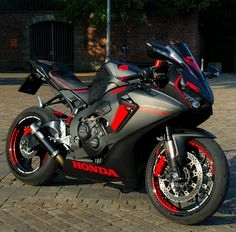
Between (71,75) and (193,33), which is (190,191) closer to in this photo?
(71,75)

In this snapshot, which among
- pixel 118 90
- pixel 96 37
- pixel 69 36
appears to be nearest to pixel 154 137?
pixel 118 90

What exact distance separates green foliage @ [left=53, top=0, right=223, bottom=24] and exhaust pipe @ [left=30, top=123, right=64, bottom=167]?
64.9 feet

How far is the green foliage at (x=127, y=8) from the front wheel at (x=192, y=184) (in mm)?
20545

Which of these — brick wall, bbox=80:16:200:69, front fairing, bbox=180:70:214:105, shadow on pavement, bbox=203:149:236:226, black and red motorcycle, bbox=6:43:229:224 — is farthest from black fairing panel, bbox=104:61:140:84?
brick wall, bbox=80:16:200:69


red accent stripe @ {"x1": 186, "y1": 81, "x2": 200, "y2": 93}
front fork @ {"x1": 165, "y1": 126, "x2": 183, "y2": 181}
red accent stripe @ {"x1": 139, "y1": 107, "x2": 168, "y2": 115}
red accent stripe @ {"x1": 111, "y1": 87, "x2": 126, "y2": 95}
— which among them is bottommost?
front fork @ {"x1": 165, "y1": 126, "x2": 183, "y2": 181}

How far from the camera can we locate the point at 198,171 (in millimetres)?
4047

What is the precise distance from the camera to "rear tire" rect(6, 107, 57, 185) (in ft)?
16.6

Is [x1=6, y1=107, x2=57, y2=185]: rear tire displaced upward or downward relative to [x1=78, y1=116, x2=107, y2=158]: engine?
downward

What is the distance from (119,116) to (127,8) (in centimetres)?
2094

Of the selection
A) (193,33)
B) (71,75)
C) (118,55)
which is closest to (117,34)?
(118,55)

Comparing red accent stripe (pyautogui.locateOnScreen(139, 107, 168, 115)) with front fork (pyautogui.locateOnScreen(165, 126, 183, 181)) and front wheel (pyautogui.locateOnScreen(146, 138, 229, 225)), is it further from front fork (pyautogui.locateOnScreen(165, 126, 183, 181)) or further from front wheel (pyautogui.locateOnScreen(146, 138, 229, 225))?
front wheel (pyautogui.locateOnScreen(146, 138, 229, 225))

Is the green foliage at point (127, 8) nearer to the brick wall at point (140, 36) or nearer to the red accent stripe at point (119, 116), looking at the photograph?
the brick wall at point (140, 36)

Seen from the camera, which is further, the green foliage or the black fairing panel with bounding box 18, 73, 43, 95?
the green foliage

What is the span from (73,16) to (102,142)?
2161 centimetres
